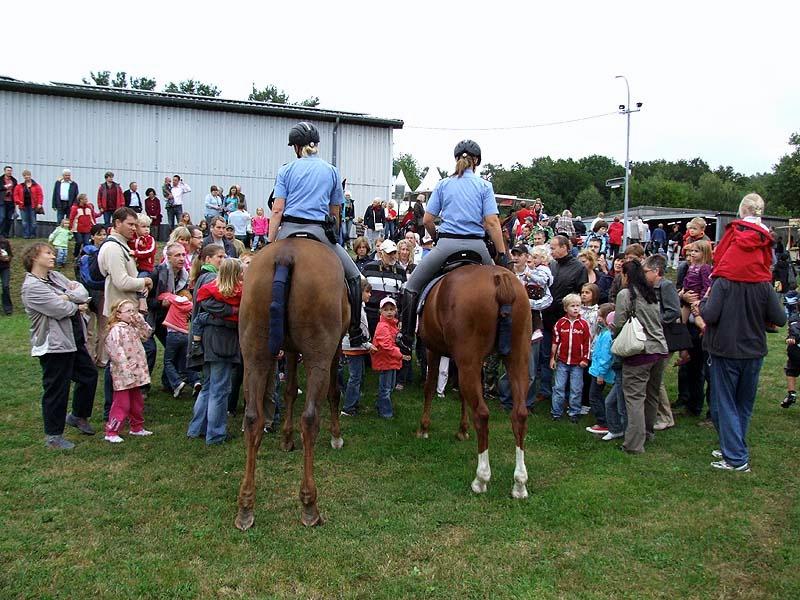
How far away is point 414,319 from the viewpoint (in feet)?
24.8

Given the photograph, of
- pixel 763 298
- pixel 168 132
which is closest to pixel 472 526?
pixel 763 298

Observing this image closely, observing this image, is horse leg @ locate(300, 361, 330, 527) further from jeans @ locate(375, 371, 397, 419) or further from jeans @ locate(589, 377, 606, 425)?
jeans @ locate(589, 377, 606, 425)

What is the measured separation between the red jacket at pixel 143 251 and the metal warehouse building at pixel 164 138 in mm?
17564

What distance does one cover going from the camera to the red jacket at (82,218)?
19125mm

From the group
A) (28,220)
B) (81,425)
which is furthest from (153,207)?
(81,425)

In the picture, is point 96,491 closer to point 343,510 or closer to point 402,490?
point 343,510

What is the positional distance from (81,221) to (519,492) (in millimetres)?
17442

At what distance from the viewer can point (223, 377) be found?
7.45 m

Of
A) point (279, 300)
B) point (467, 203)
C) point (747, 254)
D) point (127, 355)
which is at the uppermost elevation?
point (467, 203)

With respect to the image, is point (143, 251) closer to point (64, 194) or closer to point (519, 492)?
point (519, 492)

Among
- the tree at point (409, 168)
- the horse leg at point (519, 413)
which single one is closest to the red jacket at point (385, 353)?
the horse leg at point (519, 413)

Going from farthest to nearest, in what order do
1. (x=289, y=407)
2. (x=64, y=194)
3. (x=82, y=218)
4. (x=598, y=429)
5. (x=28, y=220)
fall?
(x=28, y=220), (x=64, y=194), (x=82, y=218), (x=598, y=429), (x=289, y=407)

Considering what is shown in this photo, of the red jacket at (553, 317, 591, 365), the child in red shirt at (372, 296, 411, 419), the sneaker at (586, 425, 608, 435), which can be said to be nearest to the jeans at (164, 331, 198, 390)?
the child in red shirt at (372, 296, 411, 419)

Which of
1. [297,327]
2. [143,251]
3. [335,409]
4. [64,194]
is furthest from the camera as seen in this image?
[64,194]
